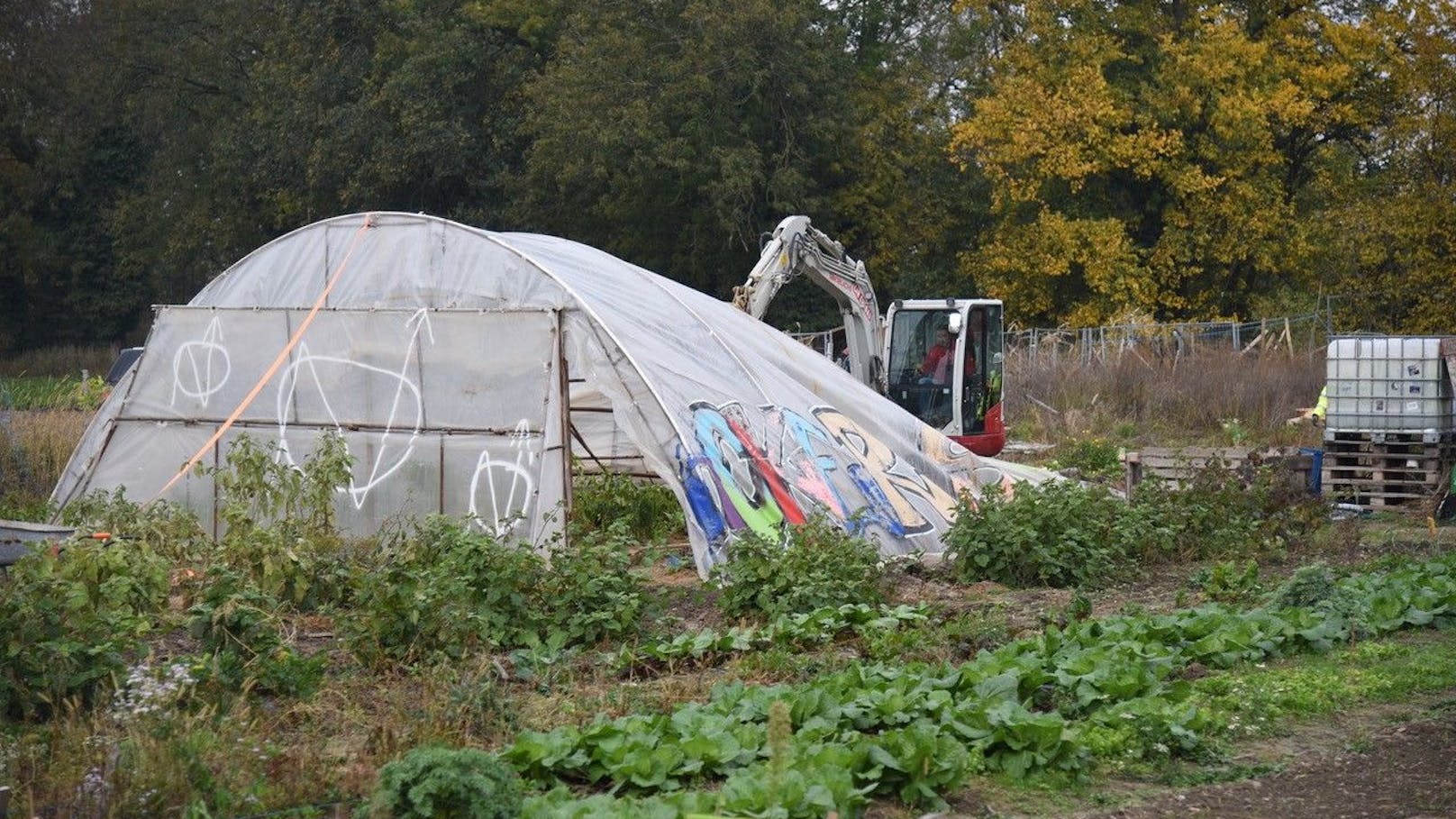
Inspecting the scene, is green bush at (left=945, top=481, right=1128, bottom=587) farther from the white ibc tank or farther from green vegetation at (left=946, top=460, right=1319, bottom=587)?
the white ibc tank

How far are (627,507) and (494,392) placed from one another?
2.63m

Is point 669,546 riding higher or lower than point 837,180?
lower

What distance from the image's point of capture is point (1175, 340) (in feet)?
104

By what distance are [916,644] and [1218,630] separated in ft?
5.50

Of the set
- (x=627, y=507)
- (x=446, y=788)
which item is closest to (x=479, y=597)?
(x=446, y=788)

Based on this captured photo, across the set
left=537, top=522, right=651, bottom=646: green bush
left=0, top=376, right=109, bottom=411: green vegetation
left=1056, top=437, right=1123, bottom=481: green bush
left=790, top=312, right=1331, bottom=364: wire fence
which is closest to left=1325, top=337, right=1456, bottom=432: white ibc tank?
left=1056, top=437, right=1123, bottom=481: green bush

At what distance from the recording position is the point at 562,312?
13.1 meters

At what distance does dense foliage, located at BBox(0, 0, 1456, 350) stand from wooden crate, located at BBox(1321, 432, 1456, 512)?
1674 cm

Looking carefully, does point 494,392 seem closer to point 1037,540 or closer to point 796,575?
point 796,575

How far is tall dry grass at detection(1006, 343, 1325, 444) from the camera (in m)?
26.0

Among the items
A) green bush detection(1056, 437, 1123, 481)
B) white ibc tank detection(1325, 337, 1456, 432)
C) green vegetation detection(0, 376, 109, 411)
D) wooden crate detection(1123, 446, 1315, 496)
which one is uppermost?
white ibc tank detection(1325, 337, 1456, 432)

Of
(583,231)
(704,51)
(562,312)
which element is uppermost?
(704,51)

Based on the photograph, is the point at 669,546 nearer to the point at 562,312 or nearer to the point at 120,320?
the point at 562,312

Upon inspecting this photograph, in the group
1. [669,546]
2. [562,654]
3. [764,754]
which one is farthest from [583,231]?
[764,754]
